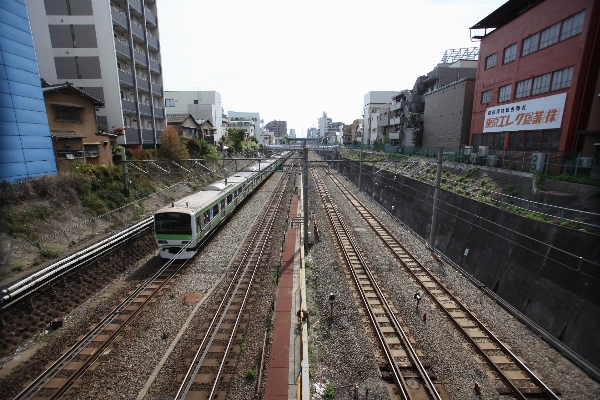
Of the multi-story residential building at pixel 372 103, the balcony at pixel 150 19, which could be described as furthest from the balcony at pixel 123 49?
the multi-story residential building at pixel 372 103

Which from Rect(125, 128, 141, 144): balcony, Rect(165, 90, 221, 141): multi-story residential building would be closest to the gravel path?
Rect(125, 128, 141, 144): balcony

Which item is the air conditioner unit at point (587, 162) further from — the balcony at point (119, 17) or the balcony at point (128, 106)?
the balcony at point (119, 17)

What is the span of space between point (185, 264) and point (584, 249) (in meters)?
14.3

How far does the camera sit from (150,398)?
6.49 metres

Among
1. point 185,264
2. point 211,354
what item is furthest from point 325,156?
point 211,354

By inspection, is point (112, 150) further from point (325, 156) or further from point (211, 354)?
point (325, 156)

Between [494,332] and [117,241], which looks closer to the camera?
[494,332]

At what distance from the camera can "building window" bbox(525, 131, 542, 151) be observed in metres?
18.3

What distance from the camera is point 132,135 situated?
84.3ft

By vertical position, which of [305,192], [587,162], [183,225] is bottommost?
[183,225]

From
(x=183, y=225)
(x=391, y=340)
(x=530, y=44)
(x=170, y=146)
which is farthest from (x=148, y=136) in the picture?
(x=530, y=44)

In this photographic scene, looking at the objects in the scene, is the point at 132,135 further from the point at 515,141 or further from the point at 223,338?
the point at 515,141

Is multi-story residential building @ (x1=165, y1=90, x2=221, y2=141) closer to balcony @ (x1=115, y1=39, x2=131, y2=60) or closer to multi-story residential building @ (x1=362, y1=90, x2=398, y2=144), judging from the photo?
balcony @ (x1=115, y1=39, x2=131, y2=60)

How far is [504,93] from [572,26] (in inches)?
225
